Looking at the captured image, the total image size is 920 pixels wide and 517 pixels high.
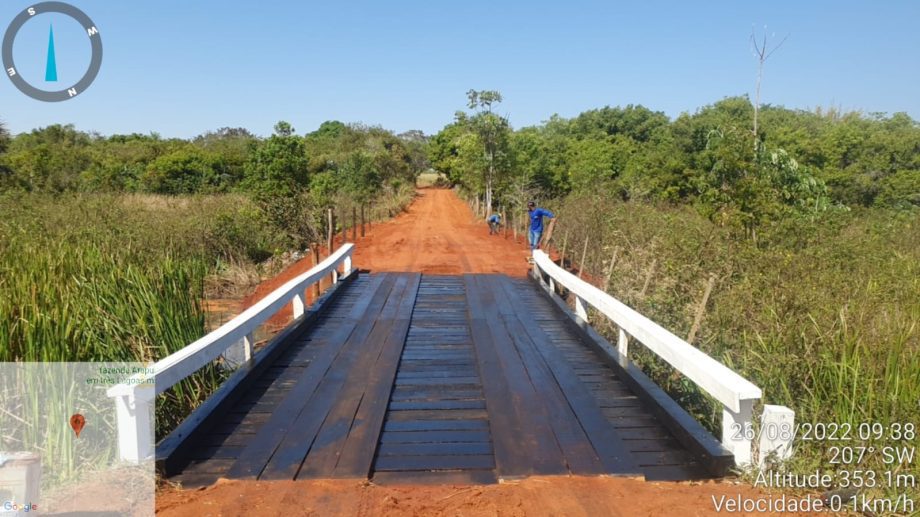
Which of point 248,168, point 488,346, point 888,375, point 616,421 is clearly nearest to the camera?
point 888,375

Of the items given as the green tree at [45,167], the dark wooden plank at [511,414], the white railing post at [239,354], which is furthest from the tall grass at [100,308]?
the green tree at [45,167]

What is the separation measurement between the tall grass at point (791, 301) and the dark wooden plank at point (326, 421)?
2661 mm

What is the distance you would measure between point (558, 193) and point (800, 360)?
32846 mm

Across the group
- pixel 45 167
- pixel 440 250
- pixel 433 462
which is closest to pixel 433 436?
pixel 433 462

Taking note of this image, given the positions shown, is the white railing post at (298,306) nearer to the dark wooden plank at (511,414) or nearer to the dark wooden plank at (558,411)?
the dark wooden plank at (511,414)

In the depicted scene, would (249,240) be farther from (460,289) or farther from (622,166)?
(622,166)

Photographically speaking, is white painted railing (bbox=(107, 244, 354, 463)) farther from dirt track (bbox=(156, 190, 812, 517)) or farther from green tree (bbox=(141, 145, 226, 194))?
green tree (bbox=(141, 145, 226, 194))

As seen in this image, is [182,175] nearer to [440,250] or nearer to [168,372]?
[440,250]

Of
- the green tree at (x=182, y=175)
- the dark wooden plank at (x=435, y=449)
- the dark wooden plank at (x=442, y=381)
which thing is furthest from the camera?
the green tree at (x=182, y=175)

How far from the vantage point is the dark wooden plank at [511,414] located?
3.40 m

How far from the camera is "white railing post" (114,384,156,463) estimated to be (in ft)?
10.2

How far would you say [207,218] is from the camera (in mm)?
16656

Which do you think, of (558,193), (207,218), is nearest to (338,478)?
(207,218)

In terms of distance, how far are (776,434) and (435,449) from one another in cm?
189
